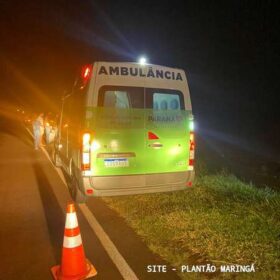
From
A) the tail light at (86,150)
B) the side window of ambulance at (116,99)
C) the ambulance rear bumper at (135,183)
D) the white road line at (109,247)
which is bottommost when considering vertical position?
Answer: the white road line at (109,247)

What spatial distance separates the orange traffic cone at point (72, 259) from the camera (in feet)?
13.9

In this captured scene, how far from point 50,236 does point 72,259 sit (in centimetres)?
149

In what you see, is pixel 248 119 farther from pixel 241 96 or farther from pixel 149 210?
pixel 149 210

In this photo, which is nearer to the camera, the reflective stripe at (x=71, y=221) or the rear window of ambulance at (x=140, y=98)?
the reflective stripe at (x=71, y=221)

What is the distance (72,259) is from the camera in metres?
4.27

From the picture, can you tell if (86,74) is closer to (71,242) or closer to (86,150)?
(86,150)

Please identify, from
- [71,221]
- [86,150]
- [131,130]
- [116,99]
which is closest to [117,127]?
[131,130]

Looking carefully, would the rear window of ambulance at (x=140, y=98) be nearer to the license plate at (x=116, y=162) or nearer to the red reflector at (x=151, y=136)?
the red reflector at (x=151, y=136)

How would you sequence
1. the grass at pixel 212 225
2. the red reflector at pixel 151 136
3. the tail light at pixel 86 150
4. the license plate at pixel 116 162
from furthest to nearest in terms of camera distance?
the red reflector at pixel 151 136
the license plate at pixel 116 162
the tail light at pixel 86 150
the grass at pixel 212 225

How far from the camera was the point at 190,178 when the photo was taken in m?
6.96

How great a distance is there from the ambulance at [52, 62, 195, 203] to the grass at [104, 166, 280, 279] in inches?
21.1

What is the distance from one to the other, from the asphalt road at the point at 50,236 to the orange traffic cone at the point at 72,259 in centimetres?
14

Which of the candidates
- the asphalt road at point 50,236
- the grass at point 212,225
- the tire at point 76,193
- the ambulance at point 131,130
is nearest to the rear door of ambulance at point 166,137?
the ambulance at point 131,130

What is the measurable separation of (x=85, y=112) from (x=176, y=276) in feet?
9.77
